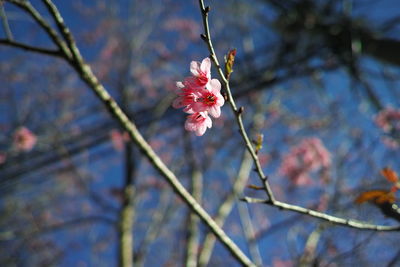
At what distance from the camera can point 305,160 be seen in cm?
465

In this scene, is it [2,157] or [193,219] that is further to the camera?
[2,157]

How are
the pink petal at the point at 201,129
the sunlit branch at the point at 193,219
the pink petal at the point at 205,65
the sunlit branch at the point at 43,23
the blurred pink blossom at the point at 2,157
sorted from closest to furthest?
1. the pink petal at the point at 205,65
2. the pink petal at the point at 201,129
3. the sunlit branch at the point at 43,23
4. the sunlit branch at the point at 193,219
5. the blurred pink blossom at the point at 2,157

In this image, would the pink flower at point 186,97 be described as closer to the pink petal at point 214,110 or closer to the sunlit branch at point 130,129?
the pink petal at point 214,110

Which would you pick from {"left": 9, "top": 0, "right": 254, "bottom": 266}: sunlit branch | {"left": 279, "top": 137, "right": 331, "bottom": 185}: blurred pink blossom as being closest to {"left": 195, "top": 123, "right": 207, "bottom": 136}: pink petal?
{"left": 9, "top": 0, "right": 254, "bottom": 266}: sunlit branch

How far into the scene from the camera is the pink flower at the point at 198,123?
1.06 m

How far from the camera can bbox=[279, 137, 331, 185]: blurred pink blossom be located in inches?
177

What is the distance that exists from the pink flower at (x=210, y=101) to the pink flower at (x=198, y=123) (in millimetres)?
45

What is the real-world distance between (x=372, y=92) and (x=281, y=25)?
1869mm

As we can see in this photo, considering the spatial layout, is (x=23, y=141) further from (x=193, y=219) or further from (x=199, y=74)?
(x=199, y=74)

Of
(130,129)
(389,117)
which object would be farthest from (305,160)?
(130,129)

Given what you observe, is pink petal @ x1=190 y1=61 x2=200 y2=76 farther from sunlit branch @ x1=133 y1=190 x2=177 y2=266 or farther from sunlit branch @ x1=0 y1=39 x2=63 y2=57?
sunlit branch @ x1=133 y1=190 x2=177 y2=266

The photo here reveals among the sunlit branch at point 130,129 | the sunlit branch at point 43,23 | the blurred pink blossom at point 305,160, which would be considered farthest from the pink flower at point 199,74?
the blurred pink blossom at point 305,160

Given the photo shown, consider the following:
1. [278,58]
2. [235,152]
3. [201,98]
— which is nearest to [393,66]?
[278,58]

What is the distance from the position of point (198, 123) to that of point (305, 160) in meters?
3.97
